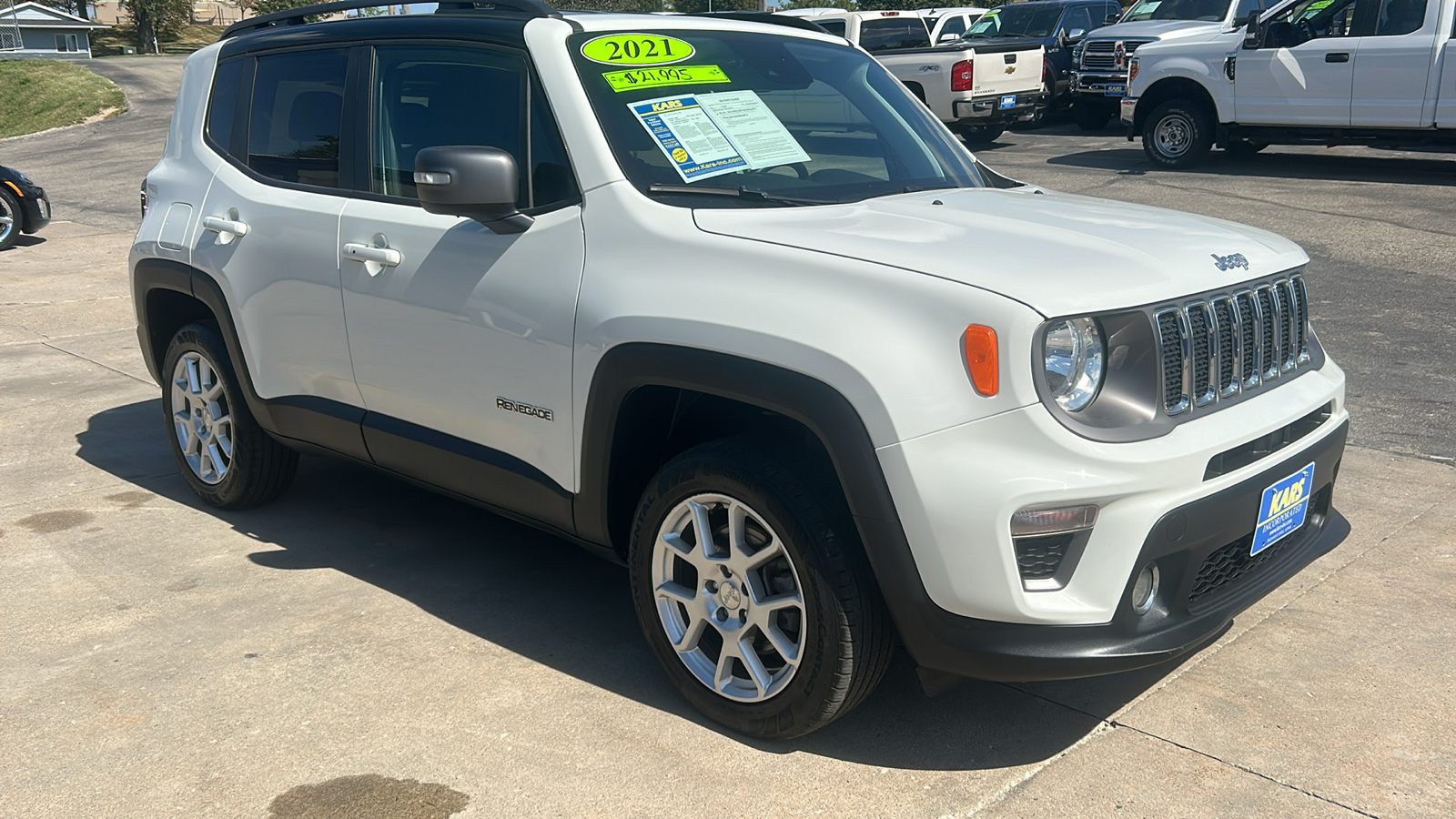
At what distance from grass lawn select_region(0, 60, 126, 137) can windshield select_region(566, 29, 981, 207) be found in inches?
1103

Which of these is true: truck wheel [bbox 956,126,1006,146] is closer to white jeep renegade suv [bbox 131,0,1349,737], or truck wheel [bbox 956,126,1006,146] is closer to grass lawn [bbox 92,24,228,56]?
white jeep renegade suv [bbox 131,0,1349,737]

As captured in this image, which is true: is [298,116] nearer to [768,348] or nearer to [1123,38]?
[768,348]

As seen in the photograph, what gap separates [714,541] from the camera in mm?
3424

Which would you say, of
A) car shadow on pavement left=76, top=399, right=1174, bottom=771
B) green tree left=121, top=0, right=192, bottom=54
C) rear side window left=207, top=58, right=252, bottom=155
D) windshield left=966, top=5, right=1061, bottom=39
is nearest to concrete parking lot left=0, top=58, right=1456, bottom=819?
car shadow on pavement left=76, top=399, right=1174, bottom=771

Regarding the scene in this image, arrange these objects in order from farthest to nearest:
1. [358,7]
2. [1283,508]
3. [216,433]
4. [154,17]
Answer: [154,17] < [216,433] < [358,7] < [1283,508]

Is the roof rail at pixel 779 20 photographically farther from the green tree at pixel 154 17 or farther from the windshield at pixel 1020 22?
the green tree at pixel 154 17

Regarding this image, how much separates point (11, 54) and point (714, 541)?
51770mm

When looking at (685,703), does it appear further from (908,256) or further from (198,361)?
(198,361)

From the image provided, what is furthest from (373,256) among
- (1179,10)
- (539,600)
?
(1179,10)

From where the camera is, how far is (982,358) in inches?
112

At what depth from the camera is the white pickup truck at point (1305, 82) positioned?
12734 mm

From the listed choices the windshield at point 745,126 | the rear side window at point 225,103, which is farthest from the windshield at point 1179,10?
the rear side window at point 225,103

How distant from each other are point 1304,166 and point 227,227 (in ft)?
43.4

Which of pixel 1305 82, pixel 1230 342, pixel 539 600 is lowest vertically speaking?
pixel 539 600
